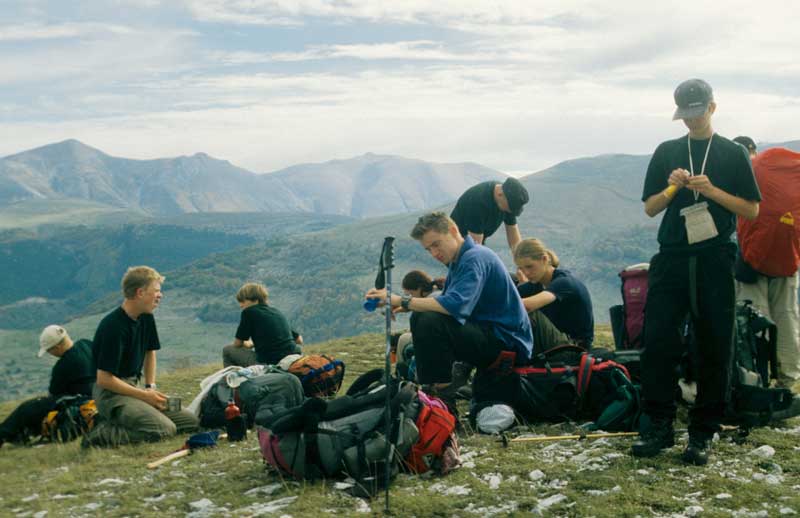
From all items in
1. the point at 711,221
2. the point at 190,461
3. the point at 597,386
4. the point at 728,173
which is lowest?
the point at 190,461

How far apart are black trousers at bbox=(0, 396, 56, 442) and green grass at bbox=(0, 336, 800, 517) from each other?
77.8 inches

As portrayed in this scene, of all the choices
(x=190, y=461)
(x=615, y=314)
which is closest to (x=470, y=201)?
(x=615, y=314)

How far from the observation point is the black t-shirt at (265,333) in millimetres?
11516

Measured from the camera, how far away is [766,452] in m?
6.62

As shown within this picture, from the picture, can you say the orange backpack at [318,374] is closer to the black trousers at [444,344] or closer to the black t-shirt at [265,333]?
the black t-shirt at [265,333]

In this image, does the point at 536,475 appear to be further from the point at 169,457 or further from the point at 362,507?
the point at 169,457

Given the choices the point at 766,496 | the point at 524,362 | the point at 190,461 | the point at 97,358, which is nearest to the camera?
the point at 766,496

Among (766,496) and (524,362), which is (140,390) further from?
(766,496)

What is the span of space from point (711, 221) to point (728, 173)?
500mm

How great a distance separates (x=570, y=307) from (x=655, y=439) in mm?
2919

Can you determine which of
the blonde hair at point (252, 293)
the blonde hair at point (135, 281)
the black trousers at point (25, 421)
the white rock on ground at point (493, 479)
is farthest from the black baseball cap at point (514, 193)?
the black trousers at point (25, 421)

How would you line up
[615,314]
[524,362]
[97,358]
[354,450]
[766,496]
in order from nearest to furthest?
1. [766,496]
2. [354,450]
3. [524,362]
4. [97,358]
5. [615,314]

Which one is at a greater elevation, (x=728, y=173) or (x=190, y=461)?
(x=728, y=173)

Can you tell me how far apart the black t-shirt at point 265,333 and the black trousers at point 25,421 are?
9.63 feet
